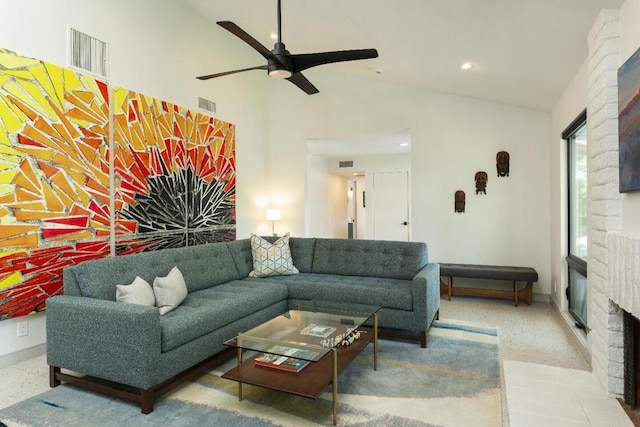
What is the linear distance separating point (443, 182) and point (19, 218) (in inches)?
190

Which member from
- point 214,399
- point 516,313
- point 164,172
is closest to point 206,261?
point 164,172

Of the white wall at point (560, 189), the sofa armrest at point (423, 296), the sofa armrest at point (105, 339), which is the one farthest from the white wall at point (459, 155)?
the sofa armrest at point (105, 339)

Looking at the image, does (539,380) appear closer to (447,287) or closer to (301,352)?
(301,352)

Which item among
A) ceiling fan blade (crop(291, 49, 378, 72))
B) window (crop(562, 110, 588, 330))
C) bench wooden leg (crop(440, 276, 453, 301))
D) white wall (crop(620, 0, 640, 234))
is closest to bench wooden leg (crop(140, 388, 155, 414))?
ceiling fan blade (crop(291, 49, 378, 72))

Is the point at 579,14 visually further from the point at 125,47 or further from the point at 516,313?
the point at 125,47

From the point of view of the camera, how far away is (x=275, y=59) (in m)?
2.67

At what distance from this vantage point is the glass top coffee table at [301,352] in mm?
2121

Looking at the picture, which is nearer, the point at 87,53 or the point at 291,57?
the point at 291,57

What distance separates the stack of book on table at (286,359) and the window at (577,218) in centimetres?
260

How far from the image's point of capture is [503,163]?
4957 millimetres

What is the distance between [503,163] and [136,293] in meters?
4.60

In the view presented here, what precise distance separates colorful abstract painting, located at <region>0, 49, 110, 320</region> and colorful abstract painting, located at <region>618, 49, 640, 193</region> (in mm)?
4063

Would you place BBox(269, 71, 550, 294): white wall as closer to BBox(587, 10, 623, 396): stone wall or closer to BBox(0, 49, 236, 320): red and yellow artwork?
BBox(0, 49, 236, 320): red and yellow artwork

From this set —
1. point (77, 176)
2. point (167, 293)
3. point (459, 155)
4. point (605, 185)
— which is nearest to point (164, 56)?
point (77, 176)
